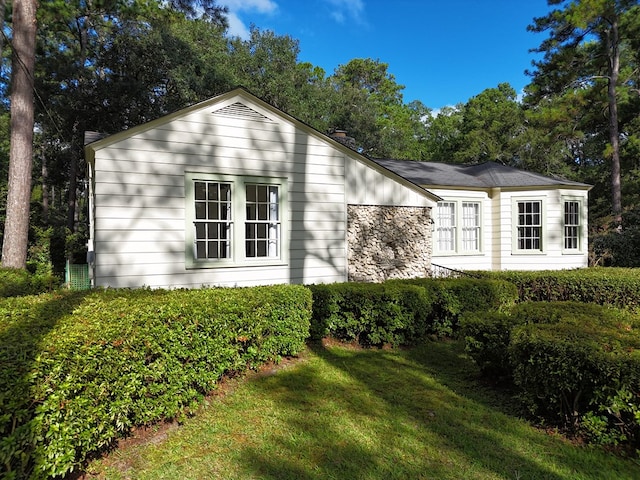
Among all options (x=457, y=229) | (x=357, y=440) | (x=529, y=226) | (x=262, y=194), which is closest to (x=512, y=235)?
(x=529, y=226)

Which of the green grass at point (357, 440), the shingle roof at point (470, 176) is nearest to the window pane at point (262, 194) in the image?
the green grass at point (357, 440)

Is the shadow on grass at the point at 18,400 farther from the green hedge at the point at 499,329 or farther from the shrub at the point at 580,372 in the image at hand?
the green hedge at the point at 499,329

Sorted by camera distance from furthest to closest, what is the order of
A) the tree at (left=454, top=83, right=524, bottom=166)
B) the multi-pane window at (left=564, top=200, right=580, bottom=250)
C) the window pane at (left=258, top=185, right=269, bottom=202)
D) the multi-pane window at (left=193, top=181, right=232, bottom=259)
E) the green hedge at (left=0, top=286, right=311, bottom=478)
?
the tree at (left=454, top=83, right=524, bottom=166)
the multi-pane window at (left=564, top=200, right=580, bottom=250)
the window pane at (left=258, top=185, right=269, bottom=202)
the multi-pane window at (left=193, top=181, right=232, bottom=259)
the green hedge at (left=0, top=286, right=311, bottom=478)

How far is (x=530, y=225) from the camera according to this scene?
1286 cm

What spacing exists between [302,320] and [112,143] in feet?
14.8

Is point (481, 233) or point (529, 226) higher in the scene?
point (529, 226)

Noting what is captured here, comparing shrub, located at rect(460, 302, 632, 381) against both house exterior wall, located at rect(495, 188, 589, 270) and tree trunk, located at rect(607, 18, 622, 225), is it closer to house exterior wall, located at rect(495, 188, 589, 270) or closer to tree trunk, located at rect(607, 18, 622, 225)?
house exterior wall, located at rect(495, 188, 589, 270)

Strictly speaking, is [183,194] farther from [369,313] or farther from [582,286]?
[582,286]

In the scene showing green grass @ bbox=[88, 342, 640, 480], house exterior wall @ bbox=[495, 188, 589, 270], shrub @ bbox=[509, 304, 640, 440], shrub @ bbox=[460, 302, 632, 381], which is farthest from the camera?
house exterior wall @ bbox=[495, 188, 589, 270]

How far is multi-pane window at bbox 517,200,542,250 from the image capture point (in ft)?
42.2

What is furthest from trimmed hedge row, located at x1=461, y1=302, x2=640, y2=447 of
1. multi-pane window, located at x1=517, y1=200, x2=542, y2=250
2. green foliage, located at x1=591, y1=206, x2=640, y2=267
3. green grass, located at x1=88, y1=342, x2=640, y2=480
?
green foliage, located at x1=591, y1=206, x2=640, y2=267

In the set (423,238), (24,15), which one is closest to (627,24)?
(423,238)

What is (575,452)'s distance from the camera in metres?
3.35

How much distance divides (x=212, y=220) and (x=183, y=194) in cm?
72
